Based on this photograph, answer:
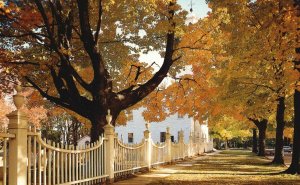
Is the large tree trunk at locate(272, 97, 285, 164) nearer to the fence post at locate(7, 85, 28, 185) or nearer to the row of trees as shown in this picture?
the row of trees

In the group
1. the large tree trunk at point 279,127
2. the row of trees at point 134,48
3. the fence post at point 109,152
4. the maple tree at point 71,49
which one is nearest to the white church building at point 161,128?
the large tree trunk at point 279,127

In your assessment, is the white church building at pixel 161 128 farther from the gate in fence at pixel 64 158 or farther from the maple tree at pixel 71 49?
the maple tree at pixel 71 49

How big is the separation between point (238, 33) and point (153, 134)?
4241cm

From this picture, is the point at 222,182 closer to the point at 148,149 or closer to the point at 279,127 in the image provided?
the point at 148,149

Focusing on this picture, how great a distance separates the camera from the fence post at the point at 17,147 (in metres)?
7.42

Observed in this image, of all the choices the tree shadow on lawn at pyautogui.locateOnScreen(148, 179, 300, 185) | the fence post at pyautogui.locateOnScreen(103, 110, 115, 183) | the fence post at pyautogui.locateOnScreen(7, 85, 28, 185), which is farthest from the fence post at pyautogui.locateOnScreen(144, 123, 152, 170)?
the fence post at pyautogui.locateOnScreen(7, 85, 28, 185)

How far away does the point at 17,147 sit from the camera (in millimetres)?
7500

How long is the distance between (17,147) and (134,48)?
17.1 meters

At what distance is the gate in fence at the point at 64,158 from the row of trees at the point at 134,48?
229cm

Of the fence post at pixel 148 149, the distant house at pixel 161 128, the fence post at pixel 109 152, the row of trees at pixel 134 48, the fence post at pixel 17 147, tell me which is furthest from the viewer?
the distant house at pixel 161 128

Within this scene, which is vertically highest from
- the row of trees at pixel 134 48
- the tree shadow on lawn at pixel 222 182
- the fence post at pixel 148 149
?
the row of trees at pixel 134 48

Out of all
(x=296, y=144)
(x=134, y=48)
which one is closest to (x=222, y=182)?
(x=296, y=144)

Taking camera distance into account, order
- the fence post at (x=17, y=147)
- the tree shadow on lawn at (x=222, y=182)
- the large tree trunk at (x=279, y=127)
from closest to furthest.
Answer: the fence post at (x=17, y=147), the tree shadow on lawn at (x=222, y=182), the large tree trunk at (x=279, y=127)

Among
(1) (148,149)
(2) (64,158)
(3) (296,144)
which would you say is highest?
(2) (64,158)
